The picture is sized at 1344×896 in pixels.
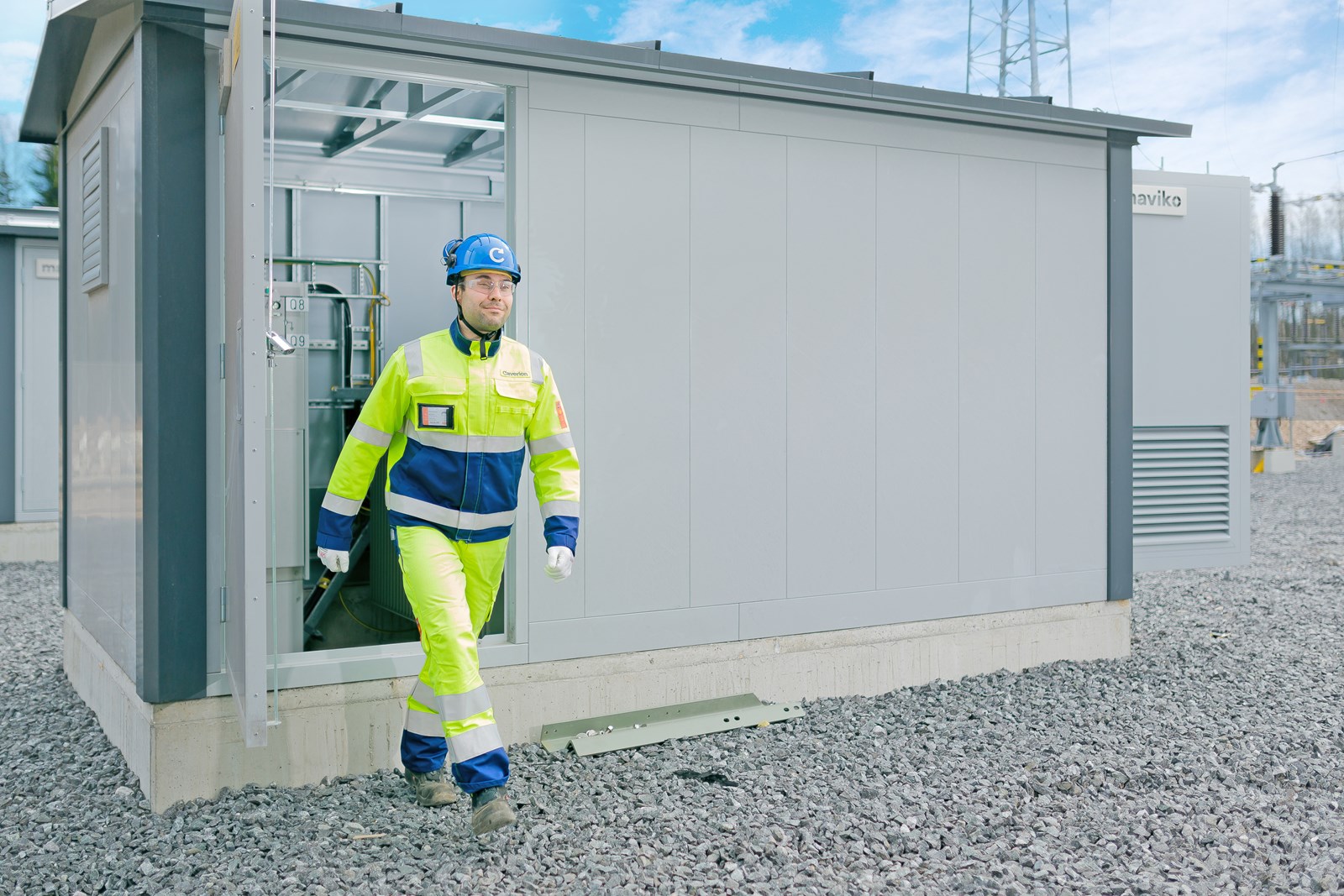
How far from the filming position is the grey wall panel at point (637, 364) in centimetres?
459

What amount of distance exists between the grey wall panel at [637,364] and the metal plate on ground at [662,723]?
1.41 feet

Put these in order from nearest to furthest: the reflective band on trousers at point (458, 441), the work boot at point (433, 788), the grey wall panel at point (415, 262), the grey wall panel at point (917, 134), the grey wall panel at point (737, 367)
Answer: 1. the reflective band on trousers at point (458, 441)
2. the work boot at point (433, 788)
3. the grey wall panel at point (737, 367)
4. the grey wall panel at point (917, 134)
5. the grey wall panel at point (415, 262)

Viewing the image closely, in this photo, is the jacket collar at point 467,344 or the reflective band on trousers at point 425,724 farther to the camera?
the reflective band on trousers at point 425,724

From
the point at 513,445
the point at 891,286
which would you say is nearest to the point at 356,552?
the point at 513,445

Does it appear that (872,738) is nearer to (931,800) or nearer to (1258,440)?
(931,800)

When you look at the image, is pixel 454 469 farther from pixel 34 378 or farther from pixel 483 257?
pixel 34 378

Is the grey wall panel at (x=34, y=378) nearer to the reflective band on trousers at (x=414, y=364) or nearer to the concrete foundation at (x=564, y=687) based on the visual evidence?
the concrete foundation at (x=564, y=687)

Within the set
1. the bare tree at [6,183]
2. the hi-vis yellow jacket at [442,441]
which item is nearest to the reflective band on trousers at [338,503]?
the hi-vis yellow jacket at [442,441]

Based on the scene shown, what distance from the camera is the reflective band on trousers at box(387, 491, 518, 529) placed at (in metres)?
3.70

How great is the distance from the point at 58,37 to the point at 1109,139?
15.4 feet

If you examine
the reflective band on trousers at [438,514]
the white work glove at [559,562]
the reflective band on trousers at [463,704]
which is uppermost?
the reflective band on trousers at [438,514]

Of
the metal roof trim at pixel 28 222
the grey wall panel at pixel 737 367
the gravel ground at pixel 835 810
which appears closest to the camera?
the gravel ground at pixel 835 810

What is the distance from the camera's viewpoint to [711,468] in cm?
483

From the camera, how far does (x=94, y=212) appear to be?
15.2ft
